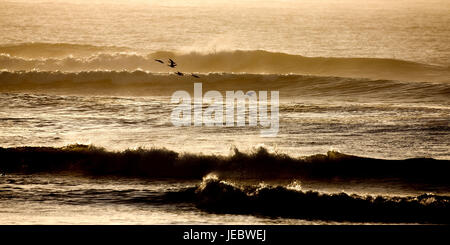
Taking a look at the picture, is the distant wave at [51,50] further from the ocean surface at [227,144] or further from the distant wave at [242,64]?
the distant wave at [242,64]

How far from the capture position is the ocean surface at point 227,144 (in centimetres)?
973

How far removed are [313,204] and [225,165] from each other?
269 cm

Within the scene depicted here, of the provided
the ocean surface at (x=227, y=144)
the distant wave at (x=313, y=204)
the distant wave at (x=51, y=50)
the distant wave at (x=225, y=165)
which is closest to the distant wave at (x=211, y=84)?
the ocean surface at (x=227, y=144)

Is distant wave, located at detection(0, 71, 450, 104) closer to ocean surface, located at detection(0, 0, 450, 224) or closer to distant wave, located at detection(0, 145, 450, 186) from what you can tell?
ocean surface, located at detection(0, 0, 450, 224)

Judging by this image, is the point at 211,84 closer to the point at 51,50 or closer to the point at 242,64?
the point at 242,64

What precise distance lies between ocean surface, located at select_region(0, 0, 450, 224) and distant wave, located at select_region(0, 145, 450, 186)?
3 centimetres

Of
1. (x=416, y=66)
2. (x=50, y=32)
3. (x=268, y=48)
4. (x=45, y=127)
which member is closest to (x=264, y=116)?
(x=45, y=127)

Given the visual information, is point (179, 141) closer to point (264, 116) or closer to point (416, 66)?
point (264, 116)

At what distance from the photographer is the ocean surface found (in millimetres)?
9734

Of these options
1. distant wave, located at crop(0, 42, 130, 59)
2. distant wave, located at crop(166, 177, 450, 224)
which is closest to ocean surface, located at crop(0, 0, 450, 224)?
distant wave, located at crop(166, 177, 450, 224)

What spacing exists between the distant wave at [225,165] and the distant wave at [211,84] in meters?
9.40

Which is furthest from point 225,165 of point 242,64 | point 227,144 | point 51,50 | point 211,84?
point 51,50

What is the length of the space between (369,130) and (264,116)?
313cm

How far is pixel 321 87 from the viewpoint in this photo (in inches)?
912
